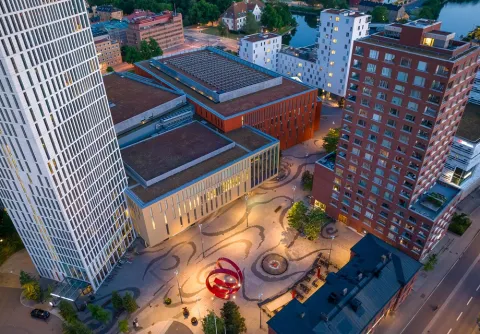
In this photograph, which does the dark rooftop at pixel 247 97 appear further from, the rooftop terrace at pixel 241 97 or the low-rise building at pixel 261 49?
the low-rise building at pixel 261 49

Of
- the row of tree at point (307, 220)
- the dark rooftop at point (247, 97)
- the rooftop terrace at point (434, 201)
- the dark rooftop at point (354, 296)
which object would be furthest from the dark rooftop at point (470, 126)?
the dark rooftop at point (247, 97)

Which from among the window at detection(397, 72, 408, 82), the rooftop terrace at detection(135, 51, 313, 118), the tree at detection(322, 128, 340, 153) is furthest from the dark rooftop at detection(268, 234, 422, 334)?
the rooftop terrace at detection(135, 51, 313, 118)

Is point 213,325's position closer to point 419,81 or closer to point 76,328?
point 76,328

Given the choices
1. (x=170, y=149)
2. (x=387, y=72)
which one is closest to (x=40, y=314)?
(x=170, y=149)

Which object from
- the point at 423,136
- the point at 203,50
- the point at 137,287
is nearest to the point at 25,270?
the point at 137,287

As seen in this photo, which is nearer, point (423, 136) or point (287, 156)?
point (423, 136)

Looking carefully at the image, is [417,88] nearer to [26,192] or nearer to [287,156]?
[287,156]

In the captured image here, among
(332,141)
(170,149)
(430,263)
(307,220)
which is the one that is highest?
(170,149)
